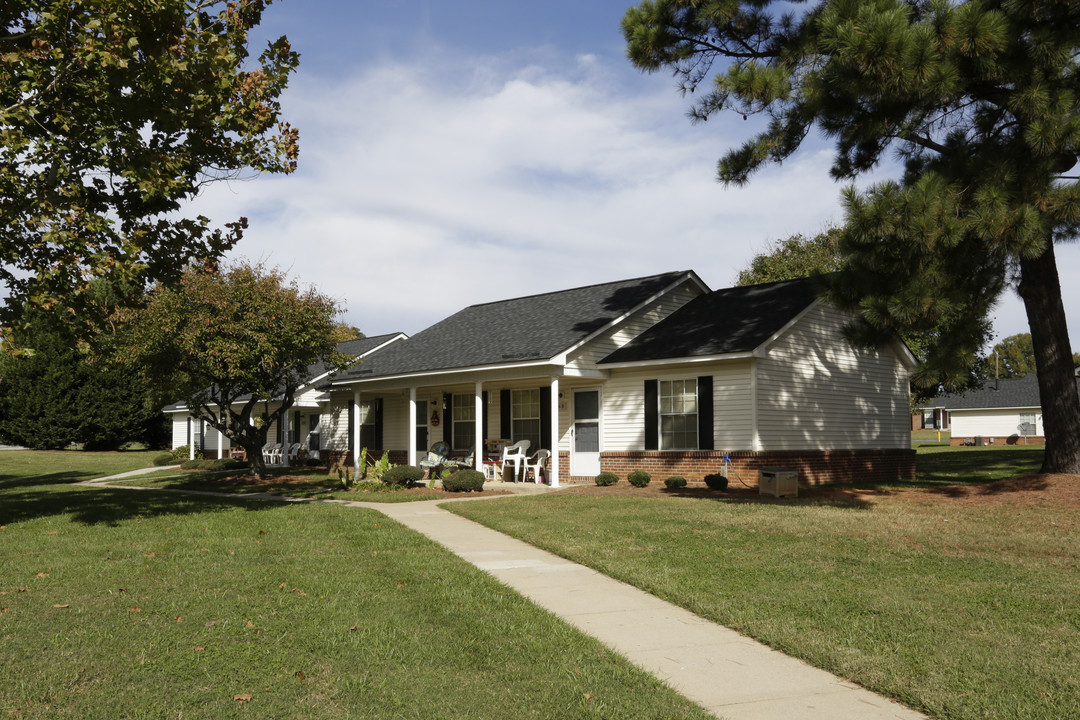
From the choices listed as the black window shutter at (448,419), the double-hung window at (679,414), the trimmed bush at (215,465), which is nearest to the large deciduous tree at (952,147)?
the double-hung window at (679,414)

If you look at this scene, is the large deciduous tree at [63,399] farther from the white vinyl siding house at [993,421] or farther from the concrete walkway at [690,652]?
the white vinyl siding house at [993,421]

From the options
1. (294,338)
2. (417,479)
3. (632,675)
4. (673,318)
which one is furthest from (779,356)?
(632,675)

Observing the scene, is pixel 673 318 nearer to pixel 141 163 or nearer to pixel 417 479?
pixel 417 479

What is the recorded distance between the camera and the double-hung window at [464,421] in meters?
24.4

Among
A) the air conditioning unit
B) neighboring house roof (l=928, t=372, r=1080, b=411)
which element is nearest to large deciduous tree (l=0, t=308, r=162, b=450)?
the air conditioning unit

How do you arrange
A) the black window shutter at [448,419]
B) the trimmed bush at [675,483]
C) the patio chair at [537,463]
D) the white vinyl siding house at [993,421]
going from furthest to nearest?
the white vinyl siding house at [993,421] < the black window shutter at [448,419] < the patio chair at [537,463] < the trimmed bush at [675,483]

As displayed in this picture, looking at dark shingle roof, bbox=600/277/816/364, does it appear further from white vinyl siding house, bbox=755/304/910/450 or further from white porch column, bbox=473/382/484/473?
white porch column, bbox=473/382/484/473

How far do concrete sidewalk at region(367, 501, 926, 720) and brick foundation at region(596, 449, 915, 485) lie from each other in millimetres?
9332

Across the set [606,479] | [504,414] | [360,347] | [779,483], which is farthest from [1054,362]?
[360,347]

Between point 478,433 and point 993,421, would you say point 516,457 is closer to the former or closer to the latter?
point 478,433

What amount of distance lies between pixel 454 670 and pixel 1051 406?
13941 mm

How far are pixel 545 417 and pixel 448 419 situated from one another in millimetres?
4108

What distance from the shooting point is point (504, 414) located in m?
23.3

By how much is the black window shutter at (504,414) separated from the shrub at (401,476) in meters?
3.45
